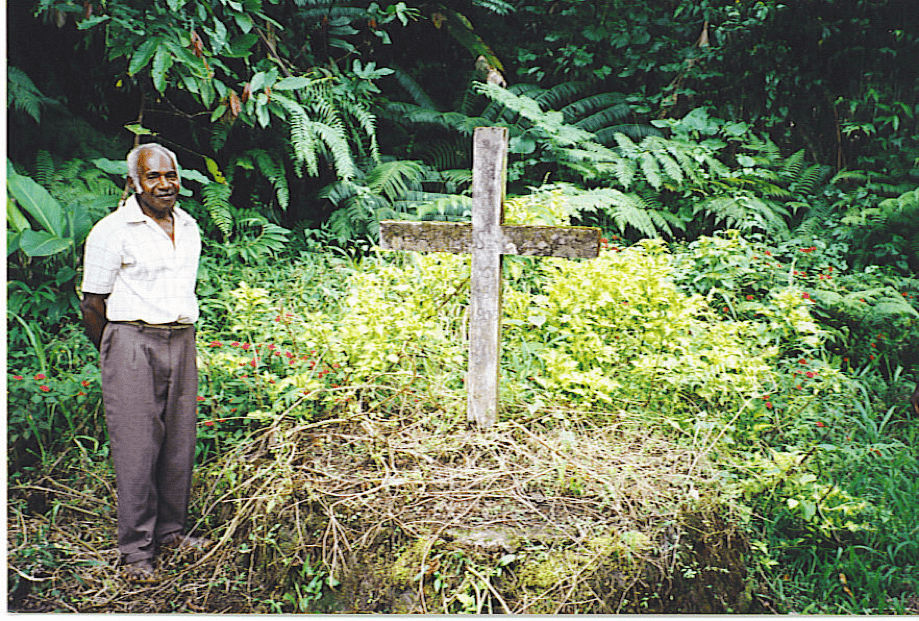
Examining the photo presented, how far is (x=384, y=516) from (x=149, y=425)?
0.71 meters

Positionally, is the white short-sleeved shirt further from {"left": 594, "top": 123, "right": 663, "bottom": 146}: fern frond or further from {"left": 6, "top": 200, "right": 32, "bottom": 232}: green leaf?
{"left": 594, "top": 123, "right": 663, "bottom": 146}: fern frond

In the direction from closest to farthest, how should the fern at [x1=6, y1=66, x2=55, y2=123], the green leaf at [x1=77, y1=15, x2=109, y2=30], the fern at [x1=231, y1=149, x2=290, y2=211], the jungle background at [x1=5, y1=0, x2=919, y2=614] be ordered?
the jungle background at [x1=5, y1=0, x2=919, y2=614] → the green leaf at [x1=77, y1=15, x2=109, y2=30] → the fern at [x1=6, y1=66, x2=55, y2=123] → the fern at [x1=231, y1=149, x2=290, y2=211]

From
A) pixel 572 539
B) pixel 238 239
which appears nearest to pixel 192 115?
pixel 238 239

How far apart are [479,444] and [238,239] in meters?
1.65

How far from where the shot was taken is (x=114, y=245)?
181 cm

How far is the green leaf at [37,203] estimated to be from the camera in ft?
7.37

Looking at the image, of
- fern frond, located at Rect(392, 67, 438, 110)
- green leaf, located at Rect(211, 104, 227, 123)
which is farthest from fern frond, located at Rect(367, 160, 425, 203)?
green leaf, located at Rect(211, 104, 227, 123)

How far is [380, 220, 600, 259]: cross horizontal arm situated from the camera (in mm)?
2189

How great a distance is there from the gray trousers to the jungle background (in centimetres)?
14

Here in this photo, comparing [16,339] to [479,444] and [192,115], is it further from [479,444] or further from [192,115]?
[479,444]

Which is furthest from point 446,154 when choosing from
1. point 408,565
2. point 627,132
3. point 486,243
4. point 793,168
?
point 408,565

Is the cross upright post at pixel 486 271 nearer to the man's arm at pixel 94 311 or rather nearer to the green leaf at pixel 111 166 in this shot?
the man's arm at pixel 94 311

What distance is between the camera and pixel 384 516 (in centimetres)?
206

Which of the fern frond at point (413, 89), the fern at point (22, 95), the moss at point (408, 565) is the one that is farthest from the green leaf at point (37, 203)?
the fern frond at point (413, 89)
